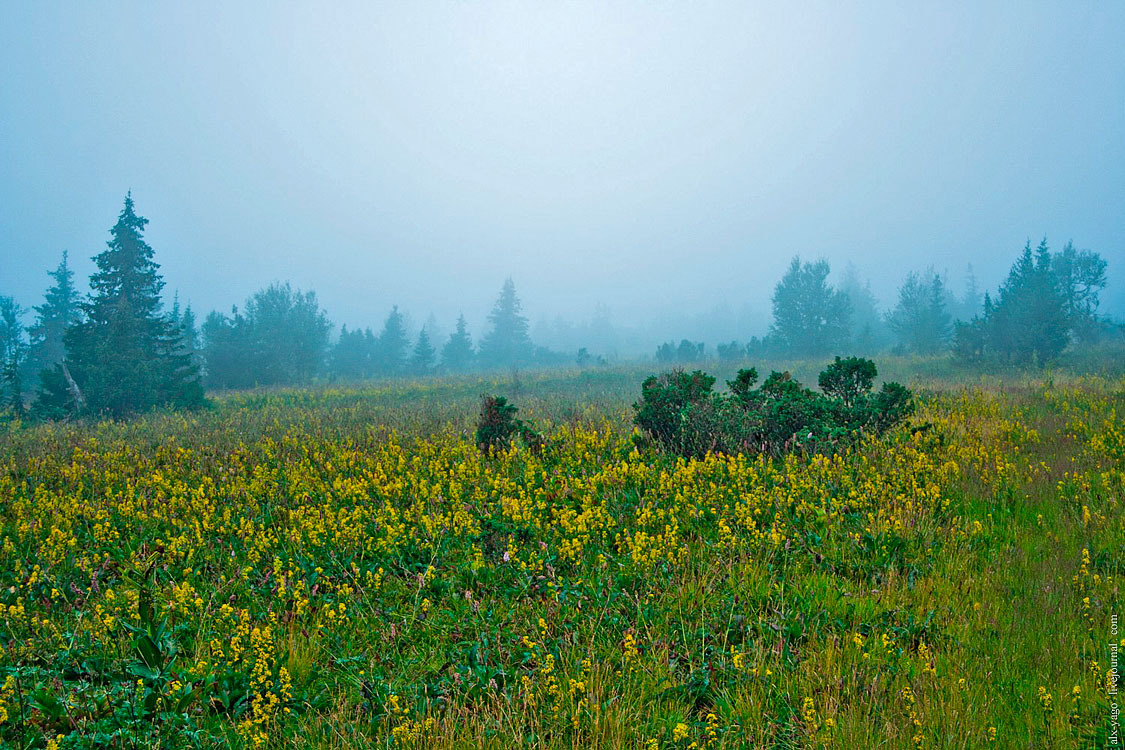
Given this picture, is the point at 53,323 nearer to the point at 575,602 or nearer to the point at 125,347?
the point at 125,347

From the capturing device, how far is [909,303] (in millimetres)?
49281

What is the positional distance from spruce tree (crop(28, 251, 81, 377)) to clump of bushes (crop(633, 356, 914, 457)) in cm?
4151

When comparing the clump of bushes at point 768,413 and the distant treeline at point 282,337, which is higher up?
the distant treeline at point 282,337

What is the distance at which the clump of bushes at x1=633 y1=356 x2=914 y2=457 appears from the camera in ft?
25.8

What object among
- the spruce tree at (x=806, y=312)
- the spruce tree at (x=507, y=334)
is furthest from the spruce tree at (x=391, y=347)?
the spruce tree at (x=806, y=312)

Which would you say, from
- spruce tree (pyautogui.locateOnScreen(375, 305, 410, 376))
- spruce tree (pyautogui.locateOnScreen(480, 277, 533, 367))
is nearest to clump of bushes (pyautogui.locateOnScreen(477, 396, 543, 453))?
spruce tree (pyautogui.locateOnScreen(375, 305, 410, 376))

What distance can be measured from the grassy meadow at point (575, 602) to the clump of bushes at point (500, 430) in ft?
2.60

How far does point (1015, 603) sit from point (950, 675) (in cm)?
131

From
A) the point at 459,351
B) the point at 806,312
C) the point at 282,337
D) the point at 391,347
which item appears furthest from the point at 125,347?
the point at 806,312

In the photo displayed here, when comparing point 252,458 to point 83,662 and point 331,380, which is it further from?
point 331,380

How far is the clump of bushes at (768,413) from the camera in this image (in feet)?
25.8

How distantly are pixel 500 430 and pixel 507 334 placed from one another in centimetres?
6041

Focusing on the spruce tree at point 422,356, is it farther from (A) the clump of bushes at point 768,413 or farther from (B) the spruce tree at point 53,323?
(A) the clump of bushes at point 768,413

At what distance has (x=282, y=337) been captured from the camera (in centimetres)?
4088
